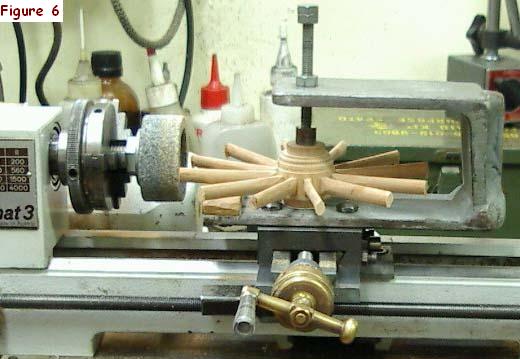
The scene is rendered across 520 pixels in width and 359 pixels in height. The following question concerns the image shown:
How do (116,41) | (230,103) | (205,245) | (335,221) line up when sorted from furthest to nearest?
(116,41), (230,103), (205,245), (335,221)

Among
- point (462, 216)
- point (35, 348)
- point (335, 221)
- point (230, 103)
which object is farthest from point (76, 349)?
point (230, 103)

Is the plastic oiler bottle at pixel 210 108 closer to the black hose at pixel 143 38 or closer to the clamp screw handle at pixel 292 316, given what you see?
the black hose at pixel 143 38

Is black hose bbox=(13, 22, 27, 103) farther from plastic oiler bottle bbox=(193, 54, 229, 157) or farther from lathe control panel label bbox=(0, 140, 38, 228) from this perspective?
lathe control panel label bbox=(0, 140, 38, 228)

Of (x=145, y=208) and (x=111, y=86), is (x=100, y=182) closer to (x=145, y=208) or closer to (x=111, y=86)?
(x=145, y=208)

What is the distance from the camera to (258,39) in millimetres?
1495

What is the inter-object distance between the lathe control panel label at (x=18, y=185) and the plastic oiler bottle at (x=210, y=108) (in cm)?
54

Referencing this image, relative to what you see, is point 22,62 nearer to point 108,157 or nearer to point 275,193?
point 108,157

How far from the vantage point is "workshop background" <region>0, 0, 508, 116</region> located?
4.82 ft

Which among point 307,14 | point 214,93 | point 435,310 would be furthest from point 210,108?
point 435,310

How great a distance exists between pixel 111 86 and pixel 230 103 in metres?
0.24

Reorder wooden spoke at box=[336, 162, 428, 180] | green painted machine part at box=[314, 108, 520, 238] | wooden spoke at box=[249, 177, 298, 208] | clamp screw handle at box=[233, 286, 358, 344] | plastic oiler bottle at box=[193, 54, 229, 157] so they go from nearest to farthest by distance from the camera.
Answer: clamp screw handle at box=[233, 286, 358, 344] → wooden spoke at box=[249, 177, 298, 208] → wooden spoke at box=[336, 162, 428, 180] → green painted machine part at box=[314, 108, 520, 238] → plastic oiler bottle at box=[193, 54, 229, 157]

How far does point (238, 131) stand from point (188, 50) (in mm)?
240

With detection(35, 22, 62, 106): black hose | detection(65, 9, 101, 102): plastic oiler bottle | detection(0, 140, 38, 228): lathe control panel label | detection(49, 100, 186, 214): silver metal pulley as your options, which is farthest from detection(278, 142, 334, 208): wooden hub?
detection(35, 22, 62, 106): black hose

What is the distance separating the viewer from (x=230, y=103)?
1359mm
